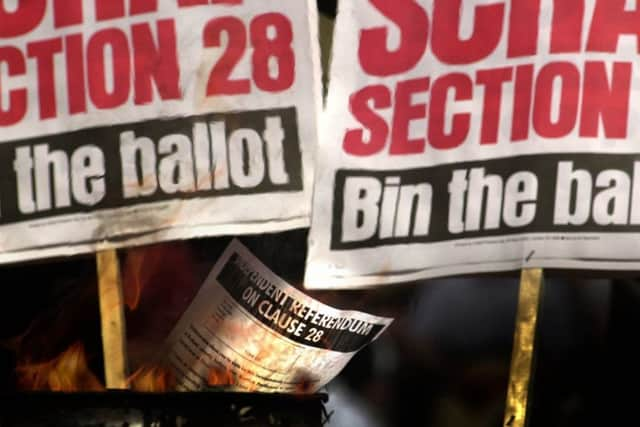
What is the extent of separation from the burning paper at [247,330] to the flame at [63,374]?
0.19m

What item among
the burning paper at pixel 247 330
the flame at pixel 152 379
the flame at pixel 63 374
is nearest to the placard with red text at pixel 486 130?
the burning paper at pixel 247 330

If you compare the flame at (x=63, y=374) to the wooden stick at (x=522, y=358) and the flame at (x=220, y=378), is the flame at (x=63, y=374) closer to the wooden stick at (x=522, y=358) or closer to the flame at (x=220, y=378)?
the flame at (x=220, y=378)

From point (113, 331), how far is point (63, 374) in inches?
8.6

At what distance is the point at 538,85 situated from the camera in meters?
1.71

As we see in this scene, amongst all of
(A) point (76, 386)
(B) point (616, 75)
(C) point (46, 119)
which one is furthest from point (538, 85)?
(A) point (76, 386)

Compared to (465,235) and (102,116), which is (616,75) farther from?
(102,116)

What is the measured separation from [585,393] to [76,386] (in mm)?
1144

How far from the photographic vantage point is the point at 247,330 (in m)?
1.91

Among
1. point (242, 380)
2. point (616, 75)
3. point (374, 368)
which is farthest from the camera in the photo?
point (374, 368)

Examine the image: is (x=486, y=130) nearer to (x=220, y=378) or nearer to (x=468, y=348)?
(x=468, y=348)

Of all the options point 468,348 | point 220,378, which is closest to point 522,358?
point 468,348

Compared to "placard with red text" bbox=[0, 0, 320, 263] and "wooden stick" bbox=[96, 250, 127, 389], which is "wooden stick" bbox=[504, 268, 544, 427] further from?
"wooden stick" bbox=[96, 250, 127, 389]

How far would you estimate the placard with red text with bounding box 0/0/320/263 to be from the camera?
1718mm

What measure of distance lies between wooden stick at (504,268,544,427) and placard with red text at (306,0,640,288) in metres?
0.15
